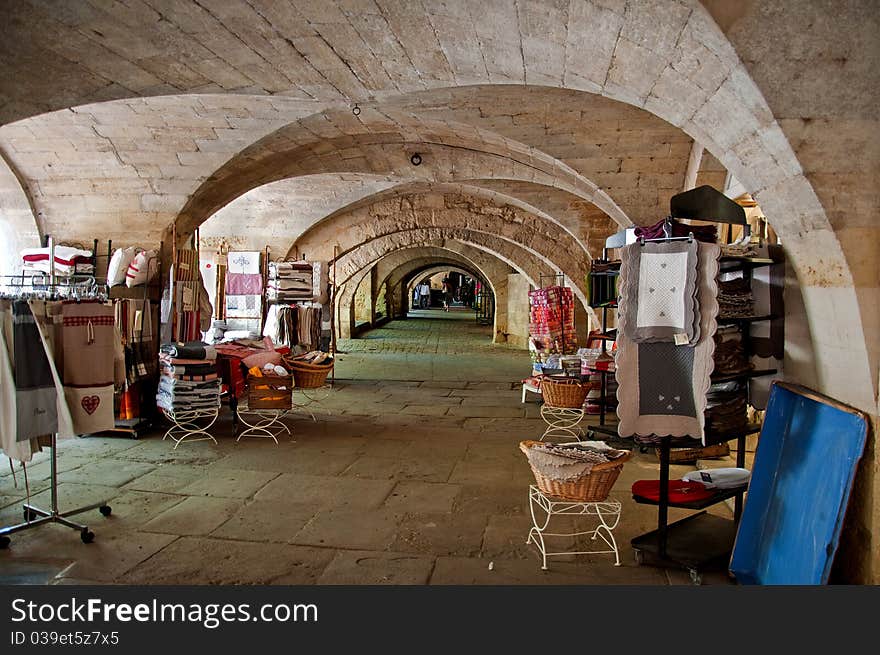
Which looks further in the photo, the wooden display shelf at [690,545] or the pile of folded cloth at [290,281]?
the pile of folded cloth at [290,281]

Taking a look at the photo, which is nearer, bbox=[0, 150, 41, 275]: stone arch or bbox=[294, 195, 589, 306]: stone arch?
bbox=[0, 150, 41, 275]: stone arch

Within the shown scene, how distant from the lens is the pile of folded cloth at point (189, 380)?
571 centimetres

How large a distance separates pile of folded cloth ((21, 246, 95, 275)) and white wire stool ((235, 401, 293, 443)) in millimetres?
2219

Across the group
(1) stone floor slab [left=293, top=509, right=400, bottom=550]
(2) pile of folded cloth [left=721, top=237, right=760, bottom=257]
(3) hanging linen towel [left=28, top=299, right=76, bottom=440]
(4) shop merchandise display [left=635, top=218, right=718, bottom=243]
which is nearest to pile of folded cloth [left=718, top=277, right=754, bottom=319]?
(2) pile of folded cloth [left=721, top=237, right=760, bottom=257]

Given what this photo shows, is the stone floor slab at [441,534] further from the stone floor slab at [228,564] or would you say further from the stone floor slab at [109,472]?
the stone floor slab at [109,472]

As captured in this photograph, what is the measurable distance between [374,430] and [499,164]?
3.88m

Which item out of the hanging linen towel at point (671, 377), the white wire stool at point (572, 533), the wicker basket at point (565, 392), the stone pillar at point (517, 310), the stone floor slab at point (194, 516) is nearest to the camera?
the hanging linen towel at point (671, 377)

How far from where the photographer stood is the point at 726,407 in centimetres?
345

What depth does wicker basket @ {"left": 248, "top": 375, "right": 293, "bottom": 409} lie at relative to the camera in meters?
5.91

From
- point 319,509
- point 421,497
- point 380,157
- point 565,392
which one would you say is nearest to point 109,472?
point 319,509

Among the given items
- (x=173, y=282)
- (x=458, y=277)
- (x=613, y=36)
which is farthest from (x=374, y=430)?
(x=458, y=277)

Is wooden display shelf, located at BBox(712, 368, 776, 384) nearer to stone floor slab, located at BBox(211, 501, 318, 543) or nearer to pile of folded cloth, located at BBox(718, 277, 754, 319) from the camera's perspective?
pile of folded cloth, located at BBox(718, 277, 754, 319)

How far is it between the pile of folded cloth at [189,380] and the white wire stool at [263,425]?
1.36 ft

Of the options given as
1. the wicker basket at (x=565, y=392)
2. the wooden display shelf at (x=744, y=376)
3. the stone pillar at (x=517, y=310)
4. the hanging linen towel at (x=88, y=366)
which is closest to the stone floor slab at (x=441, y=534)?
the wooden display shelf at (x=744, y=376)
